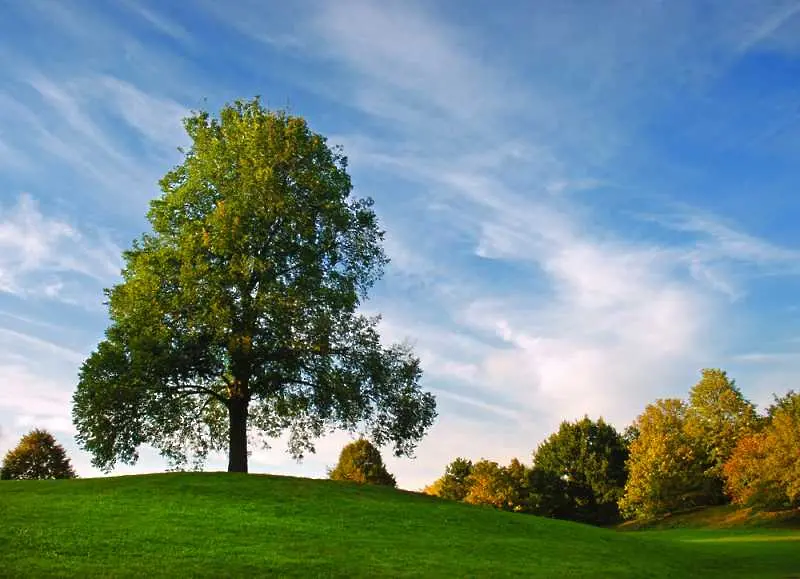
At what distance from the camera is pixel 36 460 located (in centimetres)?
6975

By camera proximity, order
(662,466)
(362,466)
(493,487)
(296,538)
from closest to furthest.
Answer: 1. (296,538)
2. (662,466)
3. (362,466)
4. (493,487)

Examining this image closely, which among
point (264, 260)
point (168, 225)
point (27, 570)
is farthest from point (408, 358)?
point (27, 570)

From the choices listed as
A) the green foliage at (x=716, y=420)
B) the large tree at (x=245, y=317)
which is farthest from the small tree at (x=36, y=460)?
the green foliage at (x=716, y=420)

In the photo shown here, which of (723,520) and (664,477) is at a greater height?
(664,477)

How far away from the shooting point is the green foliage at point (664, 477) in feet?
287

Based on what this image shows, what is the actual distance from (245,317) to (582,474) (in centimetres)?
8039

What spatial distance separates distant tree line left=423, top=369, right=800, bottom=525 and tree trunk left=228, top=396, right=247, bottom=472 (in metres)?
50.9

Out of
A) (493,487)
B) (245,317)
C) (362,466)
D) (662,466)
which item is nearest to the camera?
(245,317)

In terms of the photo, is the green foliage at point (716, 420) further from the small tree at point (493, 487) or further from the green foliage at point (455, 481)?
the green foliage at point (455, 481)

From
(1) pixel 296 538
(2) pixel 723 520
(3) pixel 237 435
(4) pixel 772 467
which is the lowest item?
(1) pixel 296 538

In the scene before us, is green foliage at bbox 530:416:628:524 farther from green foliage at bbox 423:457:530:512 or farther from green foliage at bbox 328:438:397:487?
green foliage at bbox 328:438:397:487

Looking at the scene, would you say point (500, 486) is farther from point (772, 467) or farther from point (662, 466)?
point (772, 467)

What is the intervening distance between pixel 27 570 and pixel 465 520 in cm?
2195

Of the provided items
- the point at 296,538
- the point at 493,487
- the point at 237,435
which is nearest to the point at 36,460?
the point at 237,435
